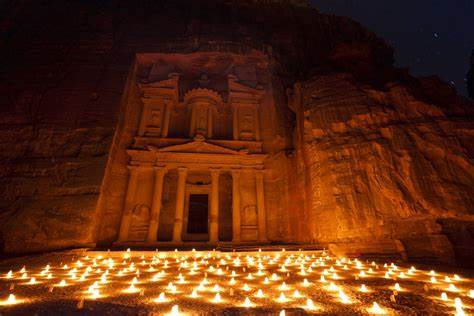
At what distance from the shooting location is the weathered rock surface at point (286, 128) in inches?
301

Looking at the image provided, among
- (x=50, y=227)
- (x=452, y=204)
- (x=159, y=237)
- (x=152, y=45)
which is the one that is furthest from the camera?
(x=152, y=45)

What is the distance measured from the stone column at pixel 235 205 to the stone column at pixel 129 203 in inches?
209

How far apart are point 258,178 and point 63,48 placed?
14303mm

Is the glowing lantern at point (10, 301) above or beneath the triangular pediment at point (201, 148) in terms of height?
beneath

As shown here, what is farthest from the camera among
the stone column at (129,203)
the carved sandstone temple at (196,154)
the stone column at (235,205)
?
the carved sandstone temple at (196,154)

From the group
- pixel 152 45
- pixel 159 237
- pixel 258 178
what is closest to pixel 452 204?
pixel 258 178

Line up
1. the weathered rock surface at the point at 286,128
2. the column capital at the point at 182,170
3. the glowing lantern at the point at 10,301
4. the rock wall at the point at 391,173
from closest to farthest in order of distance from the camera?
the glowing lantern at the point at 10,301 → the rock wall at the point at 391,173 → the weathered rock surface at the point at 286,128 → the column capital at the point at 182,170

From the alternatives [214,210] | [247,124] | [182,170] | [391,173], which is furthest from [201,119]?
[391,173]

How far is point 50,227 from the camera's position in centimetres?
961

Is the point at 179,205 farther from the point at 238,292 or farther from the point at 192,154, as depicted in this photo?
the point at 238,292

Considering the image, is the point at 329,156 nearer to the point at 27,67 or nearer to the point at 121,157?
the point at 121,157

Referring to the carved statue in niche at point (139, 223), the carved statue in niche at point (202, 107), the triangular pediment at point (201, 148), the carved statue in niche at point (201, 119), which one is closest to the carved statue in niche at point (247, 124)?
the triangular pediment at point (201, 148)

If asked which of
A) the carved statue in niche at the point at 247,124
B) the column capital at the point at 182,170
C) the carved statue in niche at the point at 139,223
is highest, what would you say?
the carved statue in niche at the point at 247,124

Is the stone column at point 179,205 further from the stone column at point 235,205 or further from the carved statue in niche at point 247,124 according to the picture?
the carved statue in niche at point 247,124
